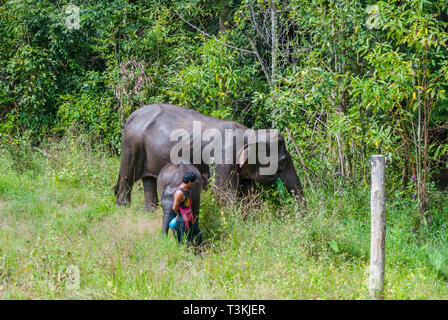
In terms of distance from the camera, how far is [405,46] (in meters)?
8.37

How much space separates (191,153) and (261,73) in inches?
173

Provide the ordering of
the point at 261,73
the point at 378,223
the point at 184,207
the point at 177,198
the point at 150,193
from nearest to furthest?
the point at 378,223, the point at 177,198, the point at 184,207, the point at 150,193, the point at 261,73

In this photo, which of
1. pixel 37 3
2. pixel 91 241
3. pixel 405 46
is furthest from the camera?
pixel 37 3

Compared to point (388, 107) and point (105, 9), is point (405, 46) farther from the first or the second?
point (105, 9)

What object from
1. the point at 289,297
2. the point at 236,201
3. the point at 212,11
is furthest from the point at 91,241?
the point at 212,11

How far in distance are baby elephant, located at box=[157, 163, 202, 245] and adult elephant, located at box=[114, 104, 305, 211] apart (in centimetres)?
81

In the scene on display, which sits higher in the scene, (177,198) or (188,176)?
(188,176)

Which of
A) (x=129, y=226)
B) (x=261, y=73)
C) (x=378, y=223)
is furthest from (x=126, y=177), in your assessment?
(x=261, y=73)

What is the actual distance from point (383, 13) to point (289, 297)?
387cm

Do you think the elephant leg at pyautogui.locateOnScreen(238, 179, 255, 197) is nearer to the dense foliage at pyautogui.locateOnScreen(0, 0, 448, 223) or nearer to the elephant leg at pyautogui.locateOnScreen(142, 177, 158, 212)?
the dense foliage at pyautogui.locateOnScreen(0, 0, 448, 223)

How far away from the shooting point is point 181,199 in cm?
624

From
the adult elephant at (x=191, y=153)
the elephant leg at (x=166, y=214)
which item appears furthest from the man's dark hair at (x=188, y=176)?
the adult elephant at (x=191, y=153)

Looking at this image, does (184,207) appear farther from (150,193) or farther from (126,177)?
(126,177)

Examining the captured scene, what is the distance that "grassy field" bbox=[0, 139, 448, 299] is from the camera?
17.5ft
